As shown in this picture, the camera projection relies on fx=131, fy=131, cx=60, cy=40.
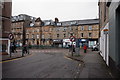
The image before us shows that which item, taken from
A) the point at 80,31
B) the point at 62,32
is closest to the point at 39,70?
the point at 80,31

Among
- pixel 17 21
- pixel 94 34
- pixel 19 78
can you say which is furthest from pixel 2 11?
pixel 17 21

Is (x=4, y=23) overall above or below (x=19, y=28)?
below

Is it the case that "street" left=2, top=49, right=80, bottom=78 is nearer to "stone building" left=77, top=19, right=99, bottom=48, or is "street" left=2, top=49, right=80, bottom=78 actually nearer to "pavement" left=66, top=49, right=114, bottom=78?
"pavement" left=66, top=49, right=114, bottom=78

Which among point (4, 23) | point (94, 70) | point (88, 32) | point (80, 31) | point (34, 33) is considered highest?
point (80, 31)

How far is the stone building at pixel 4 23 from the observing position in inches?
717

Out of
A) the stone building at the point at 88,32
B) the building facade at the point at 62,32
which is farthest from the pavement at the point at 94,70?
the building facade at the point at 62,32

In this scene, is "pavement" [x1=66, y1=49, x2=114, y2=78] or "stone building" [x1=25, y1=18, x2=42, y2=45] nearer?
"pavement" [x1=66, y1=49, x2=114, y2=78]

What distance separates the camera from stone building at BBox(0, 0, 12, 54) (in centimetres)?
1820

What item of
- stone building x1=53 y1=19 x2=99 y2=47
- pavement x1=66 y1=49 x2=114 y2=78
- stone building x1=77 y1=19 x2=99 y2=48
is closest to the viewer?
pavement x1=66 y1=49 x2=114 y2=78

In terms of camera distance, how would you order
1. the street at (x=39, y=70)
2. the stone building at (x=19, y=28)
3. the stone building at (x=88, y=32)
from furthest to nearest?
the stone building at (x=19, y=28) < the stone building at (x=88, y=32) < the street at (x=39, y=70)

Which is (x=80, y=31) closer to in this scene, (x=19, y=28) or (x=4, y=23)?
(x=19, y=28)

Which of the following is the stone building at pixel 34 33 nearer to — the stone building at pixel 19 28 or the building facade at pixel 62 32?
the building facade at pixel 62 32

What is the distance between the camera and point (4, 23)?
61.9ft

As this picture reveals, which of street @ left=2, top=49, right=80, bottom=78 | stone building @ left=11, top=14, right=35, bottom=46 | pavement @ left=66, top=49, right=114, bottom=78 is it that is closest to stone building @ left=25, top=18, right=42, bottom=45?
stone building @ left=11, top=14, right=35, bottom=46
